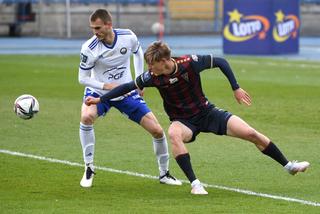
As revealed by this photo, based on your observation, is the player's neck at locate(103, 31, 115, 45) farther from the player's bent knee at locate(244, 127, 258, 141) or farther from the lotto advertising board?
the lotto advertising board

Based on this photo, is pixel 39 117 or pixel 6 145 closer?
pixel 6 145

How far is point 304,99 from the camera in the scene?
2109 centimetres

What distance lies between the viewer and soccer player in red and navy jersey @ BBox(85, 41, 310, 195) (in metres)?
10.8

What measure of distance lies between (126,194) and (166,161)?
107 cm

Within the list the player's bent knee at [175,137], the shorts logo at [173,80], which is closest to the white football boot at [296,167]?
the player's bent knee at [175,137]

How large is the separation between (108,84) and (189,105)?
1.17m

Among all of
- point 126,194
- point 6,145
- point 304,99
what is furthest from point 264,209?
point 304,99

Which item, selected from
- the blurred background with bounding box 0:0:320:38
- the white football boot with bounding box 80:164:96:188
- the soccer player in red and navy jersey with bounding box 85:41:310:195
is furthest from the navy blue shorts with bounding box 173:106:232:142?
the blurred background with bounding box 0:0:320:38

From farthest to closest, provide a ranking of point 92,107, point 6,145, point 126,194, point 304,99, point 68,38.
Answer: point 68,38 < point 304,99 < point 6,145 < point 92,107 < point 126,194

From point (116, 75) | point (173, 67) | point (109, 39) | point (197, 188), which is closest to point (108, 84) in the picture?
point (116, 75)

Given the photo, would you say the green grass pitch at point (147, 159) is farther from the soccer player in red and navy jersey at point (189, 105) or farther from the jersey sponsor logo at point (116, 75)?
the jersey sponsor logo at point (116, 75)

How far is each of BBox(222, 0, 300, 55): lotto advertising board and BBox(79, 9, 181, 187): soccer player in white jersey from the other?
71.6 feet

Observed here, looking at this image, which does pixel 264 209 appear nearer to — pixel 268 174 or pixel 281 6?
pixel 268 174

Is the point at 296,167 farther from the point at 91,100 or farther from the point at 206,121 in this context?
the point at 91,100
